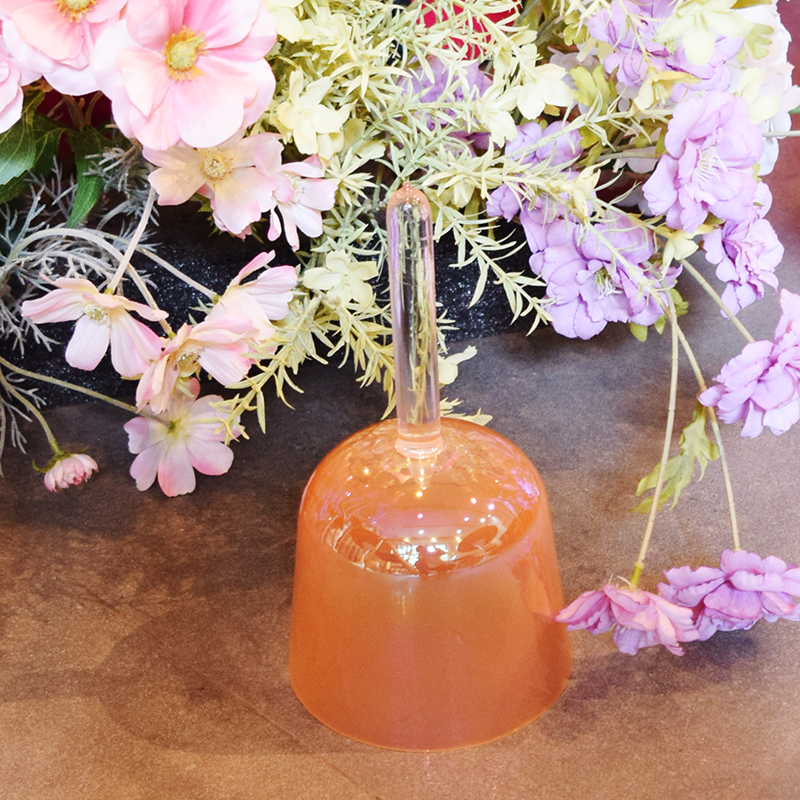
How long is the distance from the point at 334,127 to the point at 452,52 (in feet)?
0.23

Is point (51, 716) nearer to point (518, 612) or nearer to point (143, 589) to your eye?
point (143, 589)

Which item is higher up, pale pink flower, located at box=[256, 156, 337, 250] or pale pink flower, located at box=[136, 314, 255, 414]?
pale pink flower, located at box=[256, 156, 337, 250]

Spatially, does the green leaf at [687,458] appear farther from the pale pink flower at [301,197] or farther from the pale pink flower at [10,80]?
the pale pink flower at [10,80]

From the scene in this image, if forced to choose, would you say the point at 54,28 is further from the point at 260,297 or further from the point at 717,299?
the point at 717,299

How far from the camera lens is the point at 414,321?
0.37 metres

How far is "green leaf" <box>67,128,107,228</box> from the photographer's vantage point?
51 cm

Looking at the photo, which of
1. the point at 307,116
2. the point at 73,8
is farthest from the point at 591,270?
the point at 73,8

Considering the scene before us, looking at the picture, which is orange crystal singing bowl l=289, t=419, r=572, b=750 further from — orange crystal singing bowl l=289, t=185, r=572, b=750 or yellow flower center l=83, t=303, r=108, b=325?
yellow flower center l=83, t=303, r=108, b=325

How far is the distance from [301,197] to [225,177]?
38 mm

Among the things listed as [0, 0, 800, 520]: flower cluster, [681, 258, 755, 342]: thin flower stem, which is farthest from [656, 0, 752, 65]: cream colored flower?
[681, 258, 755, 342]: thin flower stem

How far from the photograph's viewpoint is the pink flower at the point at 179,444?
0.53m

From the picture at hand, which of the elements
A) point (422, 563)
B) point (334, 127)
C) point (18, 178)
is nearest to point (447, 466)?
point (422, 563)

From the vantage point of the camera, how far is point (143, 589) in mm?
495

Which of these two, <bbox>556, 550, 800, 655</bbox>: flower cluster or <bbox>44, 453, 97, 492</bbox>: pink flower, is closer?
<bbox>556, 550, 800, 655</bbox>: flower cluster
